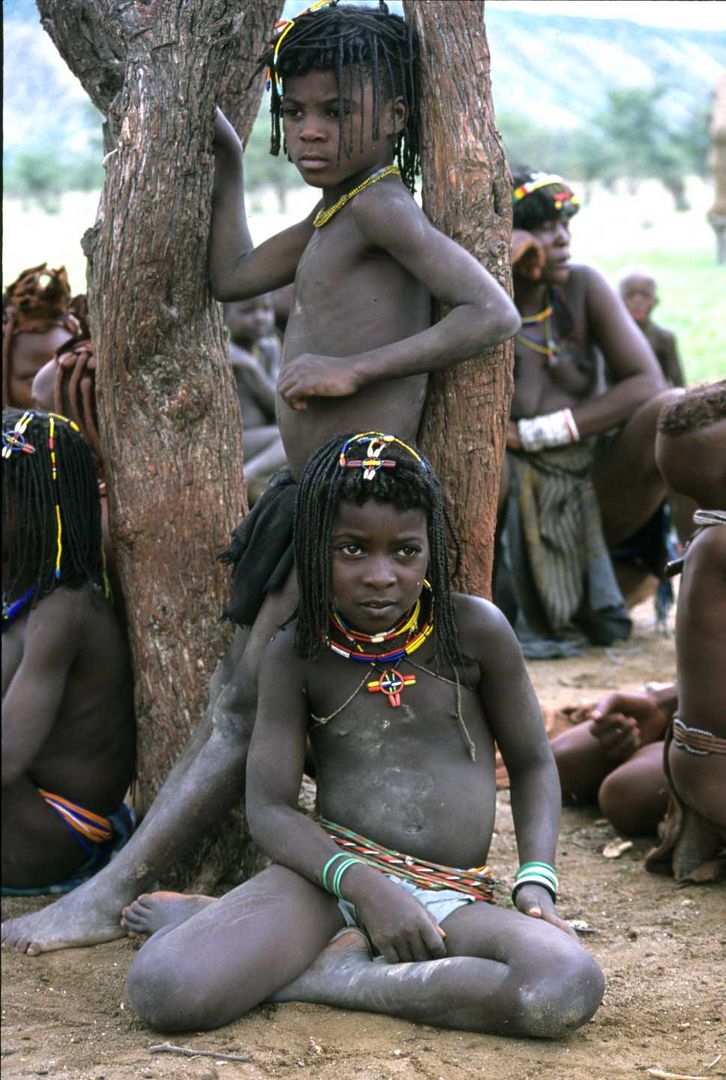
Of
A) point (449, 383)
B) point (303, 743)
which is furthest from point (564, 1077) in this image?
point (449, 383)

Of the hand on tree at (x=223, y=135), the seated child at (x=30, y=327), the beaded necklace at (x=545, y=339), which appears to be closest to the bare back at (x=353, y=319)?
the hand on tree at (x=223, y=135)

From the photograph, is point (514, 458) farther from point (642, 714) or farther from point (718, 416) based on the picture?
point (718, 416)

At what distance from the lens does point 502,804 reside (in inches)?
172

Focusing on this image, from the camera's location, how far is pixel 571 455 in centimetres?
617

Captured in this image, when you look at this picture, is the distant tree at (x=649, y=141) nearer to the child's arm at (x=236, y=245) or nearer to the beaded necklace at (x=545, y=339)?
the beaded necklace at (x=545, y=339)

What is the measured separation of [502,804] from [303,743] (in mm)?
1541

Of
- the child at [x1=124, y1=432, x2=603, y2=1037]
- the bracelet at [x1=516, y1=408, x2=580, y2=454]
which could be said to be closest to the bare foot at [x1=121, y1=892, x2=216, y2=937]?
the child at [x1=124, y1=432, x2=603, y2=1037]

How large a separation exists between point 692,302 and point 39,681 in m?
14.1

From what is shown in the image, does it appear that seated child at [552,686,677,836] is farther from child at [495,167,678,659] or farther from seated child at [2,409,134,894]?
child at [495,167,678,659]

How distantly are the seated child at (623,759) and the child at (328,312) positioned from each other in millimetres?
1210

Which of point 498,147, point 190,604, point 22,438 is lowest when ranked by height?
point 190,604

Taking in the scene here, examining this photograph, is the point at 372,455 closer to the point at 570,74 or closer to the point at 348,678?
the point at 348,678

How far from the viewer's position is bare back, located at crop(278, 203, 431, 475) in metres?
3.13

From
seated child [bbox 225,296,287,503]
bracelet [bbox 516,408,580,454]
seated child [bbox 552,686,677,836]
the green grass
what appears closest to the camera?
seated child [bbox 552,686,677,836]
